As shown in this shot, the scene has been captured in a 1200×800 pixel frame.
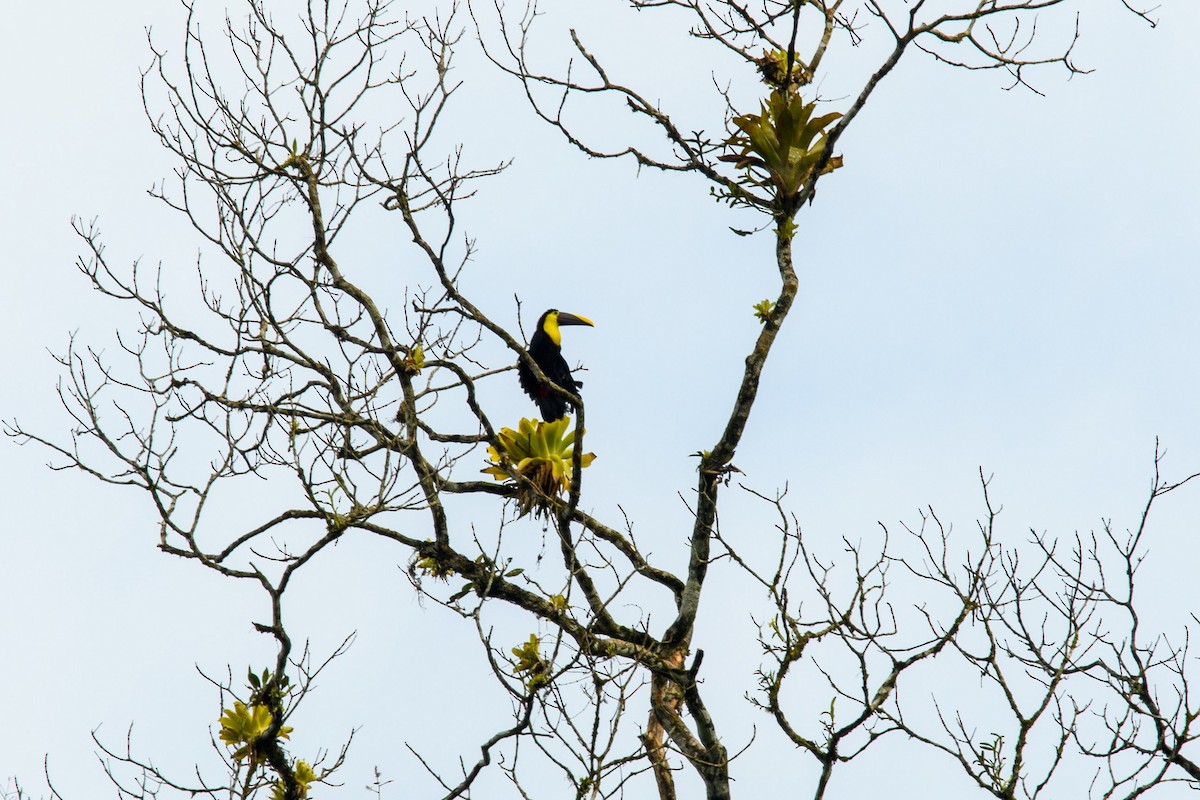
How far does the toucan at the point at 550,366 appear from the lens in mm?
9242

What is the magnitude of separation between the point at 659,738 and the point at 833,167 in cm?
299

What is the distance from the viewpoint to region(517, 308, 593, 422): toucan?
9.24 metres

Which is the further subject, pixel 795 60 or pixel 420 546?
pixel 795 60

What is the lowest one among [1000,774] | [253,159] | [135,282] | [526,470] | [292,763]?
[1000,774]

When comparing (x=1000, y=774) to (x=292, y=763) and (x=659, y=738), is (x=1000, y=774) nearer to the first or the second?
(x=659, y=738)

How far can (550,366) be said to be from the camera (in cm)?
962

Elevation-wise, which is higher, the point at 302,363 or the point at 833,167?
the point at 833,167

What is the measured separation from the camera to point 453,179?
5762 mm

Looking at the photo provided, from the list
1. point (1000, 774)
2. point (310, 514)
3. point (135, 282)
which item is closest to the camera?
point (1000, 774)

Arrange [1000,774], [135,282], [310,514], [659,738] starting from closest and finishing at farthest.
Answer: [1000,774], [310,514], [135,282], [659,738]

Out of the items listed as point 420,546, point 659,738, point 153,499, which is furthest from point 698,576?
point 153,499

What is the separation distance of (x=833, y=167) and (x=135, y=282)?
341 centimetres

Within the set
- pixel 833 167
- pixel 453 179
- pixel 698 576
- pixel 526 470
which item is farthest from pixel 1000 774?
pixel 453 179

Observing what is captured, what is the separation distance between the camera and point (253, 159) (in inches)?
238
